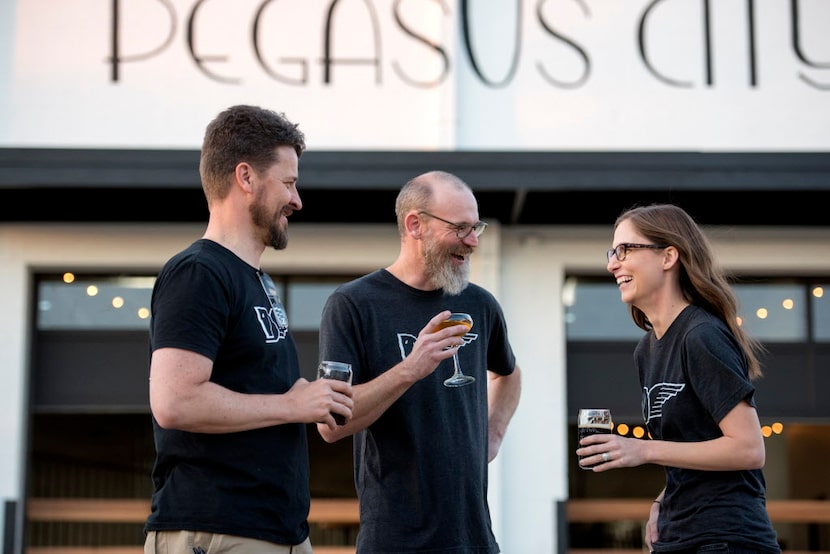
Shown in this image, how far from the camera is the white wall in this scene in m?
8.78

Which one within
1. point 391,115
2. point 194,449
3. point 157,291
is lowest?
point 194,449

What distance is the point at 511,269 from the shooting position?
905 cm

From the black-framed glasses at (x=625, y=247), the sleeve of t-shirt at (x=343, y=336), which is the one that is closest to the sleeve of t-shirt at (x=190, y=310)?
the sleeve of t-shirt at (x=343, y=336)

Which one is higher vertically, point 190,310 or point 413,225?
point 413,225

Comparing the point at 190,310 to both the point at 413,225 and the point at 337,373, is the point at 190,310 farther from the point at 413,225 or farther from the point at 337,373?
the point at 413,225

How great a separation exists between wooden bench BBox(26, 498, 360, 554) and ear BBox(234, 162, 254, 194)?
5712 millimetres

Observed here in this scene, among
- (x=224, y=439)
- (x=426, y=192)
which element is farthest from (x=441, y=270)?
(x=224, y=439)

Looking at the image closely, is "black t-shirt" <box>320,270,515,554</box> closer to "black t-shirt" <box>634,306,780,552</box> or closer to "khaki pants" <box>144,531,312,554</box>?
"black t-shirt" <box>634,306,780,552</box>

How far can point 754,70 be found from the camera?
9.35m

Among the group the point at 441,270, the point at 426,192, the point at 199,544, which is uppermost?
the point at 426,192

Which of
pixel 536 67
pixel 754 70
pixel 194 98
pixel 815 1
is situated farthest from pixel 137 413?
pixel 815 1

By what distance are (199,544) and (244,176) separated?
3.75ft

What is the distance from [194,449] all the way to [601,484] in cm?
616

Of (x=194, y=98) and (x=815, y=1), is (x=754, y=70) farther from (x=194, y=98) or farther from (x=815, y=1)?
(x=194, y=98)
